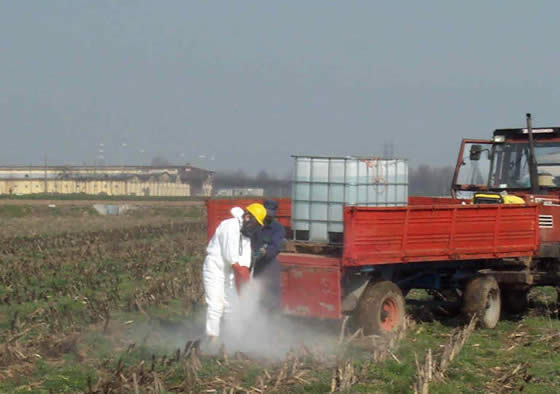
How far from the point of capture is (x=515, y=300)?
14516mm

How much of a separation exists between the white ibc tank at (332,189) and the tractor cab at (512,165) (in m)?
2.61

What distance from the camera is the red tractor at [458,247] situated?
1112 cm

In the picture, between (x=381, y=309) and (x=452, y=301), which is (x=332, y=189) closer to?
(x=381, y=309)

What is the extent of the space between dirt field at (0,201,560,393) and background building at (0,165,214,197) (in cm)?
9187

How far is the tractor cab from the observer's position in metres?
14.7

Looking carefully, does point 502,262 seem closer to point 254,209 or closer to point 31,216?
point 254,209

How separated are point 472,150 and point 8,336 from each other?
7.63 meters

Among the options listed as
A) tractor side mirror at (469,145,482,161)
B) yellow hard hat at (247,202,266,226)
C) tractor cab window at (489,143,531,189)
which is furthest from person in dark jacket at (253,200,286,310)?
tractor cab window at (489,143,531,189)

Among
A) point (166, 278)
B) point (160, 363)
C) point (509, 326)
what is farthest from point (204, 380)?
point (166, 278)

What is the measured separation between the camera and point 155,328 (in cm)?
1207

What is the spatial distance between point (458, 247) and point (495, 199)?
192 cm

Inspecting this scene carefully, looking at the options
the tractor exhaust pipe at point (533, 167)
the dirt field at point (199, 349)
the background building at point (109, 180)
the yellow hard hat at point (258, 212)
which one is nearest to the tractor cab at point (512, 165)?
the tractor exhaust pipe at point (533, 167)

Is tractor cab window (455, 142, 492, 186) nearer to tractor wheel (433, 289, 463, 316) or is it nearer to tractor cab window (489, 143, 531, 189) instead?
tractor cab window (489, 143, 531, 189)

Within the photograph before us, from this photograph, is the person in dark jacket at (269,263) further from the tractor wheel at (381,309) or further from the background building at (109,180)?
the background building at (109,180)
